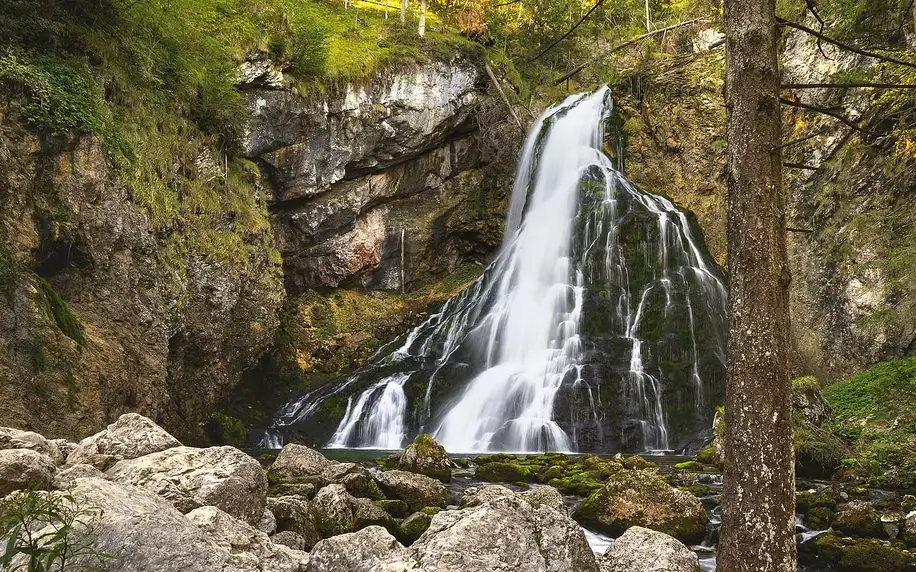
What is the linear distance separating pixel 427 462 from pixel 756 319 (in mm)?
8440

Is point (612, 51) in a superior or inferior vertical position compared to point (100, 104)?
superior

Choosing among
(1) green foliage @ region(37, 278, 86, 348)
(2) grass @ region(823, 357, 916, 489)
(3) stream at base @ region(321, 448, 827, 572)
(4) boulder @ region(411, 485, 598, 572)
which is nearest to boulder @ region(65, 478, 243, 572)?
(4) boulder @ region(411, 485, 598, 572)

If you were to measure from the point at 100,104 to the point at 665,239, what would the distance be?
55.8 ft

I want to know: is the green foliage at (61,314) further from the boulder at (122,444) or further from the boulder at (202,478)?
the boulder at (202,478)

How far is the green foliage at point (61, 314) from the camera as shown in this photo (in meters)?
10.1

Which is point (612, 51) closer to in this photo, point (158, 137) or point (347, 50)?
point (347, 50)

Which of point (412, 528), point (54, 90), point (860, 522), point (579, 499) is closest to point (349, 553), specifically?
point (412, 528)

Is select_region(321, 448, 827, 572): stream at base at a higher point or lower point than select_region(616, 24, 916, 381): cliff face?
lower

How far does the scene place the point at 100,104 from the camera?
12352 millimetres

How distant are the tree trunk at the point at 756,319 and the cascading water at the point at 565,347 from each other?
40.1 ft

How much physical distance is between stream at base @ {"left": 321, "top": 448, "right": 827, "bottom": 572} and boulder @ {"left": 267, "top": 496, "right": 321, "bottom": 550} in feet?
9.22

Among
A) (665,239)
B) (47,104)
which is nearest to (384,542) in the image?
(47,104)

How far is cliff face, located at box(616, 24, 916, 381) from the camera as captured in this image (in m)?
12.3

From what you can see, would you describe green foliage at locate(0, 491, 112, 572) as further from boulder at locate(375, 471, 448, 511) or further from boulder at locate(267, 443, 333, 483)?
boulder at locate(267, 443, 333, 483)
